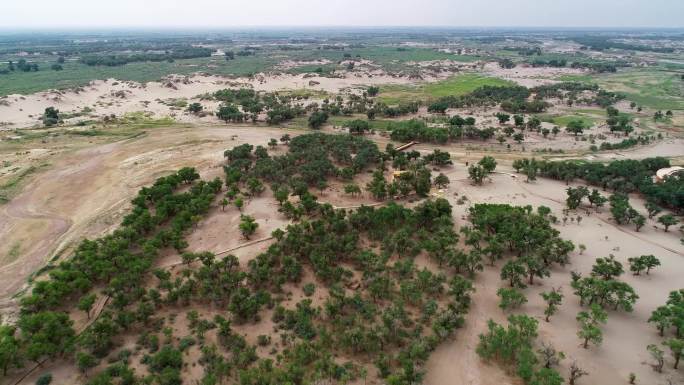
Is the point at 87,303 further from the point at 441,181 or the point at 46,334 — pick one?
the point at 441,181

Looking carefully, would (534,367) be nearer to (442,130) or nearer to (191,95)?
(442,130)

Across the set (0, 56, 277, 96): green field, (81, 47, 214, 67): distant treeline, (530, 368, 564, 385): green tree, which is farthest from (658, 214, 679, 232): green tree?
(81, 47, 214, 67): distant treeline

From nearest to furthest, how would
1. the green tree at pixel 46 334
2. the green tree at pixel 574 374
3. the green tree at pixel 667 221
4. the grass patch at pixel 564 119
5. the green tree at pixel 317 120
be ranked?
the green tree at pixel 574 374
the green tree at pixel 46 334
the green tree at pixel 667 221
the green tree at pixel 317 120
the grass patch at pixel 564 119

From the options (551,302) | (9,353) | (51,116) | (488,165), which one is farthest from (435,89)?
(9,353)

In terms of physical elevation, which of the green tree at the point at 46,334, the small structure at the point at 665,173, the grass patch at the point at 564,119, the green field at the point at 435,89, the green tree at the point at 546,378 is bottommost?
the green tree at the point at 546,378

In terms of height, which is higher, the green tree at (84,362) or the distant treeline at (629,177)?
the distant treeline at (629,177)

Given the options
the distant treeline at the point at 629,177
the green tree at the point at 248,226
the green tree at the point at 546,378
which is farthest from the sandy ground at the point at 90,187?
the distant treeline at the point at 629,177

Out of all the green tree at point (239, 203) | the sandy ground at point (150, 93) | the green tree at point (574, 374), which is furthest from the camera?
the sandy ground at point (150, 93)

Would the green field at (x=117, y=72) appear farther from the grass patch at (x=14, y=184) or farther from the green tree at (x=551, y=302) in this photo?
the green tree at (x=551, y=302)
